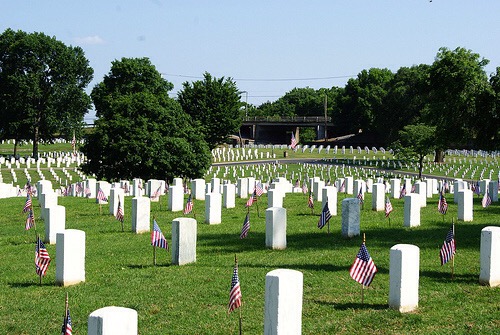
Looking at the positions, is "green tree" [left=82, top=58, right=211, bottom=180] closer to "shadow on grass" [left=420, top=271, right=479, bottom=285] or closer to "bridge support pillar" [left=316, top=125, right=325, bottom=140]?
"shadow on grass" [left=420, top=271, right=479, bottom=285]

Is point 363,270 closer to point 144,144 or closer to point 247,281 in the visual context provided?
point 247,281

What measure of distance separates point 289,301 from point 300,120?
97367 mm

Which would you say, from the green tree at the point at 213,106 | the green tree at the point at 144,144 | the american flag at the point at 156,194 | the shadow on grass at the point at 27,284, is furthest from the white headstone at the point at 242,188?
the green tree at the point at 213,106

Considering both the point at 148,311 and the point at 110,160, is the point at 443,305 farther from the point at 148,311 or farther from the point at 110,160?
the point at 110,160

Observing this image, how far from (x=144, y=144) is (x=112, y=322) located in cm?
3083

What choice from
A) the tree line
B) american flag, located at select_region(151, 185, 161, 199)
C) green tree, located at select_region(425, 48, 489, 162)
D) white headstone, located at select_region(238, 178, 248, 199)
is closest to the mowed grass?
american flag, located at select_region(151, 185, 161, 199)

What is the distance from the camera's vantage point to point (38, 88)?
7025 cm

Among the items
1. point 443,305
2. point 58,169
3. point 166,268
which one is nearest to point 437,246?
point 443,305

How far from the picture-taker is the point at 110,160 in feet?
124

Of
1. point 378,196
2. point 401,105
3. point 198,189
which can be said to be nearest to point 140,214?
point 378,196

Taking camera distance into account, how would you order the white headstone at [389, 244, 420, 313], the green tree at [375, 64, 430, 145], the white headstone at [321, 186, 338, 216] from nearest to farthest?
the white headstone at [389, 244, 420, 313] → the white headstone at [321, 186, 338, 216] → the green tree at [375, 64, 430, 145]

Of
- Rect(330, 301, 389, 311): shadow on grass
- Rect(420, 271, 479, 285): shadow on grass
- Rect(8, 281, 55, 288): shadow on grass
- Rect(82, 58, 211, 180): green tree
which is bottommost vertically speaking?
Rect(8, 281, 55, 288): shadow on grass

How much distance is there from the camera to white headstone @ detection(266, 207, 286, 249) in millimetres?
14523

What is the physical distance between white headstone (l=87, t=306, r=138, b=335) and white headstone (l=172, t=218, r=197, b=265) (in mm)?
6263
